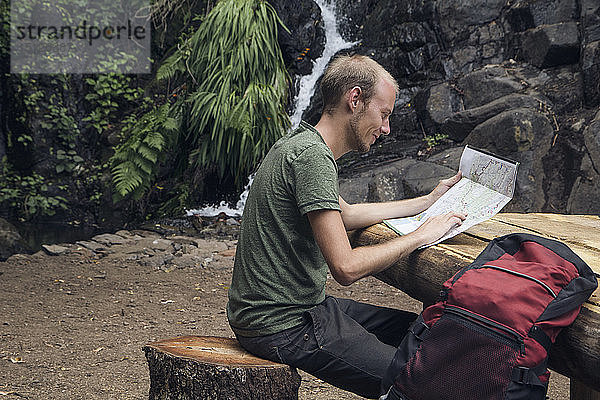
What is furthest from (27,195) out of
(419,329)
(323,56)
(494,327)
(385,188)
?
(494,327)

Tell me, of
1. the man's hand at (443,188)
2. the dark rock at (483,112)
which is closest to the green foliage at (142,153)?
the dark rock at (483,112)

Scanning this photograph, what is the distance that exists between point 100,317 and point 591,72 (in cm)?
567

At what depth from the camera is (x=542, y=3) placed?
7598mm

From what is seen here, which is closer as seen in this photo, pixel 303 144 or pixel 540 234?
pixel 303 144

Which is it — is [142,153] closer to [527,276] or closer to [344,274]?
[344,274]

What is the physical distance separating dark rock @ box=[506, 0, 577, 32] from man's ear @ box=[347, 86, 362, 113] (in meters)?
6.50

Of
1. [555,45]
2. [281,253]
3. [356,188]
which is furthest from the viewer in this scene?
[555,45]

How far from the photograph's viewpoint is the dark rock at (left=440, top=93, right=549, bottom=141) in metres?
6.88

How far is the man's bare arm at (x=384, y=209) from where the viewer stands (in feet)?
7.79

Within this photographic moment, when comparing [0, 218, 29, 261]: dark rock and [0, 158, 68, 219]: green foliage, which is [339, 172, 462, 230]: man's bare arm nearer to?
[0, 218, 29, 261]: dark rock

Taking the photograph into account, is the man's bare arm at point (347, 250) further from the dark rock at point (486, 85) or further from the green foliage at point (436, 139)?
the dark rock at point (486, 85)

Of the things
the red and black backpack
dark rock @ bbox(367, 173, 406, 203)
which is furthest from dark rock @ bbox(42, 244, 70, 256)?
the red and black backpack

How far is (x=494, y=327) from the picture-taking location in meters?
1.37

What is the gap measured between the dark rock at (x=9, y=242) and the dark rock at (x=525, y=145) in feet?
16.7
